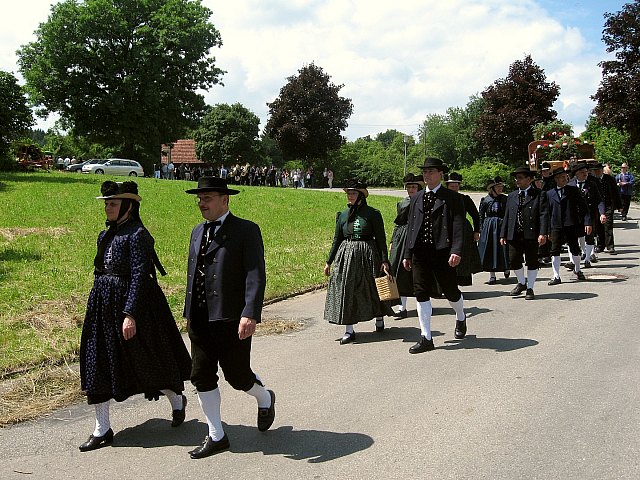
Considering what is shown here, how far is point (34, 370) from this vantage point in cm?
689

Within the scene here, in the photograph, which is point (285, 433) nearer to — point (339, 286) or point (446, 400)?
point (446, 400)

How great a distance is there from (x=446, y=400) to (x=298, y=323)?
370 centimetres

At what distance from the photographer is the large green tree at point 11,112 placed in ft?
91.5

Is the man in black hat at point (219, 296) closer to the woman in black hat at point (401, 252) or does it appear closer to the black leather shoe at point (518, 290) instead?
the woman in black hat at point (401, 252)

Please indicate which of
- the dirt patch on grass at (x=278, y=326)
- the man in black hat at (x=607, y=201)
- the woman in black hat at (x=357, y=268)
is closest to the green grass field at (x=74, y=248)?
the dirt patch on grass at (x=278, y=326)

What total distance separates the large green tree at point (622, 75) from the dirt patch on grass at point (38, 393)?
3046cm

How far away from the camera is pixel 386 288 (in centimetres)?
796

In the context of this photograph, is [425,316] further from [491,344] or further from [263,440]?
[263,440]

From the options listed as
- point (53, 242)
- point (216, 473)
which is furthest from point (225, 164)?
point (216, 473)

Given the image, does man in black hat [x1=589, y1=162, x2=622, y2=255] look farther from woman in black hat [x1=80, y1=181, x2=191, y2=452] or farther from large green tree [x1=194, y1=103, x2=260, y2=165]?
large green tree [x1=194, y1=103, x2=260, y2=165]

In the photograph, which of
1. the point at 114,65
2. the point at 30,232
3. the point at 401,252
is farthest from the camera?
the point at 114,65

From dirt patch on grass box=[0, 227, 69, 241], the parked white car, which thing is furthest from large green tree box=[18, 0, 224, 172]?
dirt patch on grass box=[0, 227, 69, 241]

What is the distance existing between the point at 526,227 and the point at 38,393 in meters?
7.37

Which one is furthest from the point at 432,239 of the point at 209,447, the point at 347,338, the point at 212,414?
the point at 209,447
